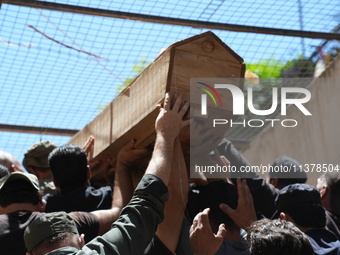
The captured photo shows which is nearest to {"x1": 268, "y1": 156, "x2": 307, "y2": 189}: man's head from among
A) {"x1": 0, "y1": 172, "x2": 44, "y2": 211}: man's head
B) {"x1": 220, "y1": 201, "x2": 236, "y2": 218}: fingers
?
{"x1": 220, "y1": 201, "x2": 236, "y2": 218}: fingers

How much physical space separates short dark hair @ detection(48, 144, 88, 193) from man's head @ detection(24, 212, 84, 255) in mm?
1137

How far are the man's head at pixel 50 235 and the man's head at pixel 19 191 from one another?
2.36 ft

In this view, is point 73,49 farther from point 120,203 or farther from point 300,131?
point 300,131

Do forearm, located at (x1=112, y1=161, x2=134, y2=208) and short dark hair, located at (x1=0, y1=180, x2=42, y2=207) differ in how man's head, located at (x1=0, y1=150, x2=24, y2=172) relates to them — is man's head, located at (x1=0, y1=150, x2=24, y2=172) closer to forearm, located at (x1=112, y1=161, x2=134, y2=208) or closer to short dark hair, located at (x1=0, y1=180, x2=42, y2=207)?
forearm, located at (x1=112, y1=161, x2=134, y2=208)

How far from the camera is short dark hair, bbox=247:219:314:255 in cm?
286

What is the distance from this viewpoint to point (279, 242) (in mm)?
2865

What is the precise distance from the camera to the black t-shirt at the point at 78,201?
402 centimetres

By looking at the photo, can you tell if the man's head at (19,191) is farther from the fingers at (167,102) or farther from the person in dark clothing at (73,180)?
the fingers at (167,102)

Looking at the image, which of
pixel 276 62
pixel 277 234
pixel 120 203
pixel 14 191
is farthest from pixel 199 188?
pixel 276 62

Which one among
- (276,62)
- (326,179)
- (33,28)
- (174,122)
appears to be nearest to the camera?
(174,122)

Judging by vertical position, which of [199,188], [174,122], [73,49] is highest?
[73,49]

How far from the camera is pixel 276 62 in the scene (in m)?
6.62

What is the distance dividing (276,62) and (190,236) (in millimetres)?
3563

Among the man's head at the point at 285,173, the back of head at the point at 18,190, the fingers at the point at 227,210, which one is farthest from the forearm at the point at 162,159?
the man's head at the point at 285,173
